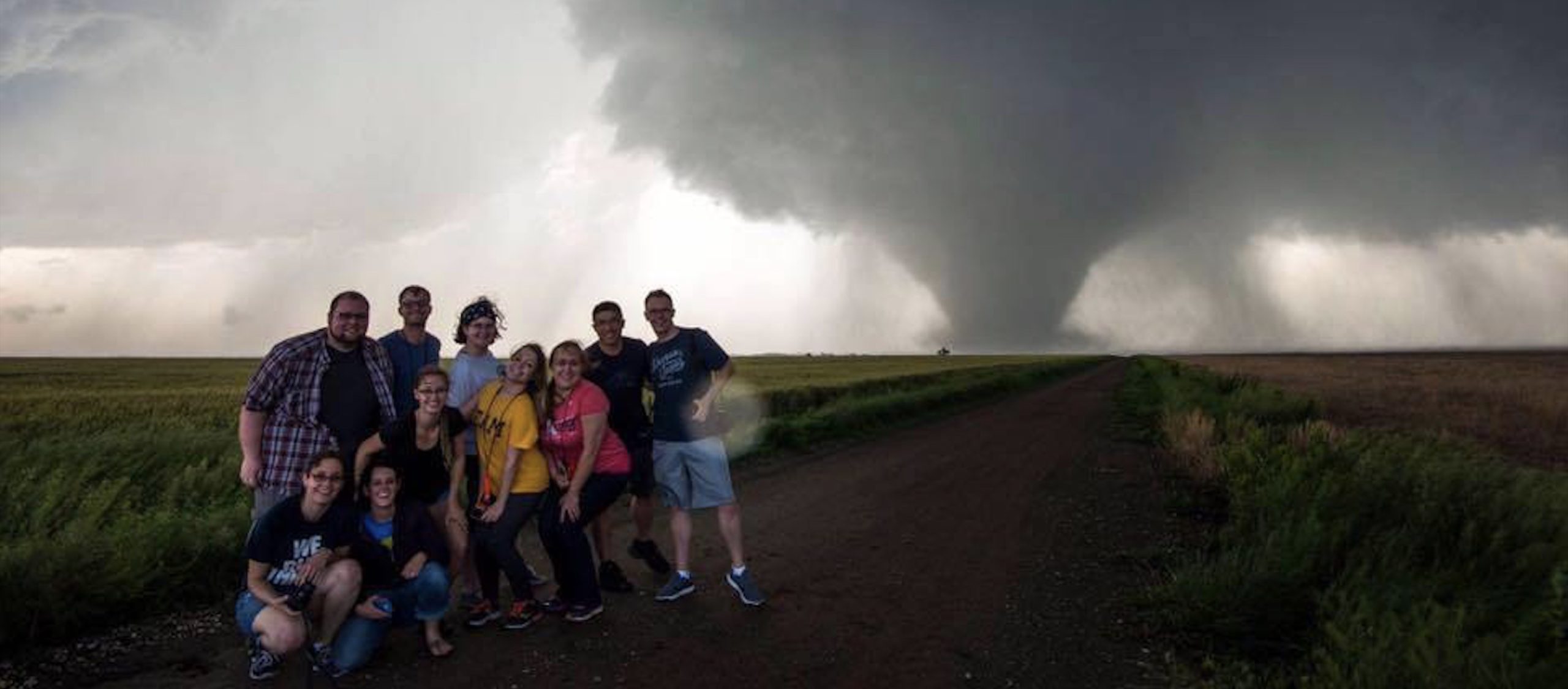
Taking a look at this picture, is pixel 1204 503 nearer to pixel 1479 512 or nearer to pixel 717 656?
pixel 1479 512

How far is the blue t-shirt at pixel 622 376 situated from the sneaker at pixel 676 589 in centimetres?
119

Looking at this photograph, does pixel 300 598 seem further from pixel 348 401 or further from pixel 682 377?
pixel 682 377

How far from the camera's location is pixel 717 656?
17.6 feet

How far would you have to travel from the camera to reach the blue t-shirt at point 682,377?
6.54m

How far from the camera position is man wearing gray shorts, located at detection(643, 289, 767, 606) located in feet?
21.3

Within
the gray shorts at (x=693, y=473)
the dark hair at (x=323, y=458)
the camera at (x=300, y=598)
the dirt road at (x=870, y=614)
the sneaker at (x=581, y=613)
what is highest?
the dark hair at (x=323, y=458)

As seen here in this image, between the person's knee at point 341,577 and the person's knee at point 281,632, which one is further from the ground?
the person's knee at point 341,577

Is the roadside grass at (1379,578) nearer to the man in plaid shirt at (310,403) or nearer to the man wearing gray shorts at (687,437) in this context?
the man wearing gray shorts at (687,437)

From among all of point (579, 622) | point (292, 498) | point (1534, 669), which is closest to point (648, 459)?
point (579, 622)

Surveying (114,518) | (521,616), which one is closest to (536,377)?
(521,616)

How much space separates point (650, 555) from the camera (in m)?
7.34

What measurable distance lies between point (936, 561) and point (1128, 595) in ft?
5.76

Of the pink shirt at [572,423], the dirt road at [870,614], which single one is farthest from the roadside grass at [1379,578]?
the pink shirt at [572,423]

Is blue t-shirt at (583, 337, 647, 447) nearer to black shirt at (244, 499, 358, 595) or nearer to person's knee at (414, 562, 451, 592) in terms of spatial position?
person's knee at (414, 562, 451, 592)
